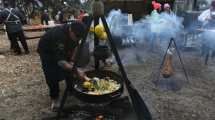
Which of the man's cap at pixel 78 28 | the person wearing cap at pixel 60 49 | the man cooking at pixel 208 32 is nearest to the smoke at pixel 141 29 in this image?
the man cooking at pixel 208 32

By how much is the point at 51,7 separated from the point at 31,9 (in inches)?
74.2

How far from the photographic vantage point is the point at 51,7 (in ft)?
75.9

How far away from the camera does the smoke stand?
11484 mm

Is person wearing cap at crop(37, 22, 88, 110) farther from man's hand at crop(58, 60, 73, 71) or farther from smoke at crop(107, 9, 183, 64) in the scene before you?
smoke at crop(107, 9, 183, 64)

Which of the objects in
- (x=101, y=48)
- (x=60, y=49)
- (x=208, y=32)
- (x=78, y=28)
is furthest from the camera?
(x=208, y=32)

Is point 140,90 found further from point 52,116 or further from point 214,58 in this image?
point 214,58

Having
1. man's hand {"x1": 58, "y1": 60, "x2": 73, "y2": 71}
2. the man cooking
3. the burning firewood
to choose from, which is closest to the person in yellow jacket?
the burning firewood

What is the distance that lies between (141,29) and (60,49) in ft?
22.4

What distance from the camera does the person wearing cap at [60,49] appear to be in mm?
6109

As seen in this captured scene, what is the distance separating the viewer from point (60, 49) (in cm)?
629

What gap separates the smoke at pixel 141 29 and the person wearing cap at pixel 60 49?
4.87 metres

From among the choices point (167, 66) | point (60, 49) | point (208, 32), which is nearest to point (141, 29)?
point (208, 32)

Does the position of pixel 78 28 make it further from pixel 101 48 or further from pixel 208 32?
pixel 208 32

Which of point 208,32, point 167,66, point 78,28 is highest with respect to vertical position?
point 78,28
